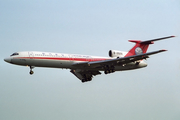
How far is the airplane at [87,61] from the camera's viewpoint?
1665 inches

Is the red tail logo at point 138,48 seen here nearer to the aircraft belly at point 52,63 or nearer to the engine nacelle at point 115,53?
the engine nacelle at point 115,53

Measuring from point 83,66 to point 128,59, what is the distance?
22.6 ft

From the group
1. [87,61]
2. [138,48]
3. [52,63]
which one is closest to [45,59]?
[52,63]

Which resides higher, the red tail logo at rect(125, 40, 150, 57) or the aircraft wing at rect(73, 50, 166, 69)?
the red tail logo at rect(125, 40, 150, 57)

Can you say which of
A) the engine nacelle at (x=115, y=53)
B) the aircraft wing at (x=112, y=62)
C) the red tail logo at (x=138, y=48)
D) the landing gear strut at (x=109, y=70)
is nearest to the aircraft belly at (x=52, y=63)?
the aircraft wing at (x=112, y=62)

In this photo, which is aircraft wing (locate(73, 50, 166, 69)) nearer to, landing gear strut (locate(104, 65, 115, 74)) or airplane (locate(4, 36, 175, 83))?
airplane (locate(4, 36, 175, 83))

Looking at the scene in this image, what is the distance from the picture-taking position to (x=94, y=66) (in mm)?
46844

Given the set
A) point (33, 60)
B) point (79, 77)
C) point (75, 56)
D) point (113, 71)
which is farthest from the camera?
point (79, 77)

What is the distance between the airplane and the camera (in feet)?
139

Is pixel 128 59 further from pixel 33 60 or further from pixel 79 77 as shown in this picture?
pixel 33 60

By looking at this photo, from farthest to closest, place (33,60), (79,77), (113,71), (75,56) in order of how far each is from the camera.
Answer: (79,77)
(113,71)
(75,56)
(33,60)

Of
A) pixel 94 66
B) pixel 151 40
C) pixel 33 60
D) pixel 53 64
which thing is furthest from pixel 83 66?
pixel 151 40

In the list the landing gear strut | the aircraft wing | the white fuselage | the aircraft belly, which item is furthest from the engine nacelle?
the aircraft belly

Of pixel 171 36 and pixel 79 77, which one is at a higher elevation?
pixel 171 36
